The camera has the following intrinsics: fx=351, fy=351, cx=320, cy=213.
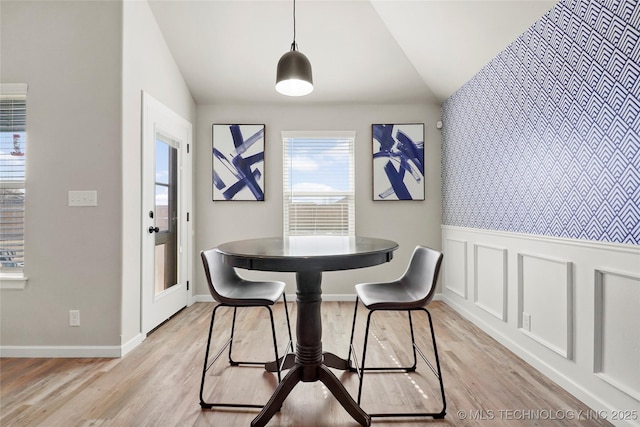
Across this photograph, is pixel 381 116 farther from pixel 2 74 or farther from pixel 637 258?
pixel 2 74

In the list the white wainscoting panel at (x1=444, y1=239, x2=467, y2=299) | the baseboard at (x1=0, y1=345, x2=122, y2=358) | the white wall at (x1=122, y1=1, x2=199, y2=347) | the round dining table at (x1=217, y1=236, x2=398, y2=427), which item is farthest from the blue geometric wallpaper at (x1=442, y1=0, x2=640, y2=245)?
the baseboard at (x1=0, y1=345, x2=122, y2=358)

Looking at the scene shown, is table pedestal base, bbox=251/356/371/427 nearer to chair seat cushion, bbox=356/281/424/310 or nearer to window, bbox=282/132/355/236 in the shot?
chair seat cushion, bbox=356/281/424/310

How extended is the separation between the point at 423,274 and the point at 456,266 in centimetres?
181

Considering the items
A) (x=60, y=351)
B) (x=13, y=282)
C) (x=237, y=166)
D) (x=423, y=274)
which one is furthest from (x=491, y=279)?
(x=13, y=282)

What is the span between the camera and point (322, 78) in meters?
3.85

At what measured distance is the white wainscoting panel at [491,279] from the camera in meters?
2.79

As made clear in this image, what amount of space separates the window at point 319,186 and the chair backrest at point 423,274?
189 cm

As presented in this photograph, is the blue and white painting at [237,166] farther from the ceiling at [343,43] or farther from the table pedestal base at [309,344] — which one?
the table pedestal base at [309,344]

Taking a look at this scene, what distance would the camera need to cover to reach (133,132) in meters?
2.72

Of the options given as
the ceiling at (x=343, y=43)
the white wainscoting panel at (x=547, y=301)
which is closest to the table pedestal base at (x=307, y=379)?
the white wainscoting panel at (x=547, y=301)

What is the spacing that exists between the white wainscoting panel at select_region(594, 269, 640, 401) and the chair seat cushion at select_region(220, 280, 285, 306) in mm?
1735

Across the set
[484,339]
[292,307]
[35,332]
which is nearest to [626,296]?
[484,339]

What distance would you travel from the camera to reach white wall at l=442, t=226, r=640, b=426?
1693 mm

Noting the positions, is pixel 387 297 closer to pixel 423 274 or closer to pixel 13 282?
pixel 423 274
